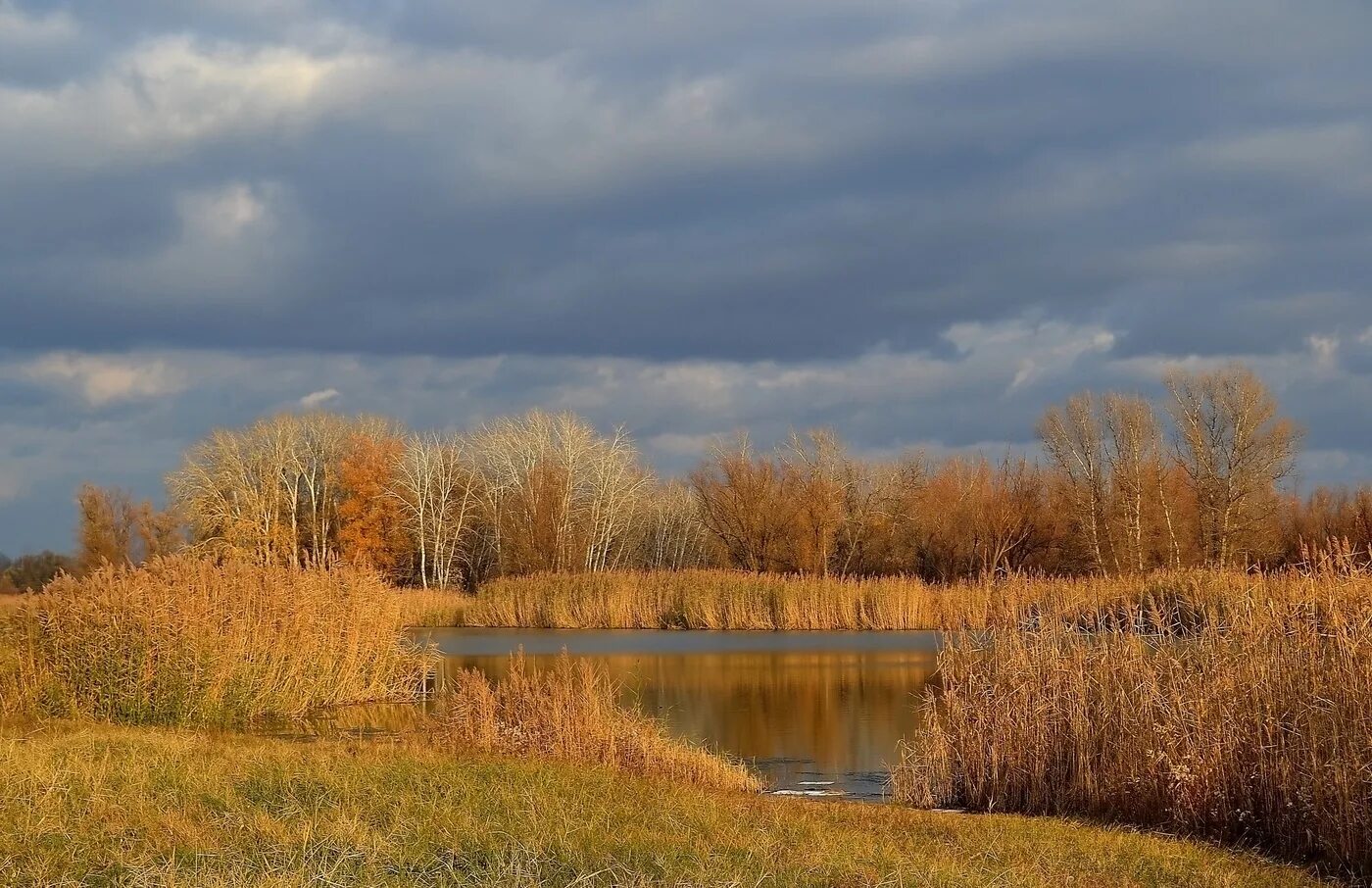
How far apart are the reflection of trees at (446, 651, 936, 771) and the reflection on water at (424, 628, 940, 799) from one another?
2 centimetres

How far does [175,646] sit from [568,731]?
620 centimetres

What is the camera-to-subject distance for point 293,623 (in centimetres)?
1894

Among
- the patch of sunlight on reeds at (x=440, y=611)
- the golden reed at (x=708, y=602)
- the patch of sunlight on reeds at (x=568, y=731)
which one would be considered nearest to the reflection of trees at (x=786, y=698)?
the patch of sunlight on reeds at (x=568, y=731)

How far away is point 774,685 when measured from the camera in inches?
1051

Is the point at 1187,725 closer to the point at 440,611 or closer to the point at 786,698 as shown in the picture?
the point at 786,698

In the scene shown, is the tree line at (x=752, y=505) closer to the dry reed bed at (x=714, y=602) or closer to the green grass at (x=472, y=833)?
the dry reed bed at (x=714, y=602)

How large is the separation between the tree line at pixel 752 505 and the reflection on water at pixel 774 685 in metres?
14.2

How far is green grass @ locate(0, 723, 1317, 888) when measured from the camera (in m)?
7.48

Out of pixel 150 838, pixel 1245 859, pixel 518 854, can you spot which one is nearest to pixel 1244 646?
pixel 1245 859

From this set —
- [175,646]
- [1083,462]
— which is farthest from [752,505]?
[175,646]

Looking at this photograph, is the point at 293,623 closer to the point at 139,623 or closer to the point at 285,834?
the point at 139,623

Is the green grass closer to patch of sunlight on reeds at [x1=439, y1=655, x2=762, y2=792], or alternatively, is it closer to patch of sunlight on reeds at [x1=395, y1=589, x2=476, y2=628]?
patch of sunlight on reeds at [x1=439, y1=655, x2=762, y2=792]

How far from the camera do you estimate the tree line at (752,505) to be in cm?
5525

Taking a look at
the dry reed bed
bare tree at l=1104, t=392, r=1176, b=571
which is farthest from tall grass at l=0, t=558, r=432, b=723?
bare tree at l=1104, t=392, r=1176, b=571
